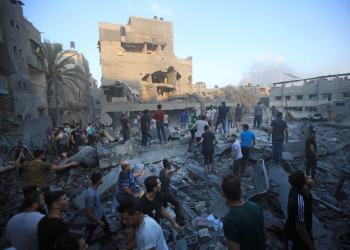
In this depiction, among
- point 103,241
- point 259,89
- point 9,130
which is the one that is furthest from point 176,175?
point 259,89

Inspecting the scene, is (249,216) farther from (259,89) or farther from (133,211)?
(259,89)

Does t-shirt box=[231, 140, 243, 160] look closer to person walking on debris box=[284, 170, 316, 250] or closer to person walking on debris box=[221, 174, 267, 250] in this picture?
person walking on debris box=[284, 170, 316, 250]

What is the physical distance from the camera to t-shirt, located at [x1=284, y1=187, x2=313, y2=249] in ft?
7.47

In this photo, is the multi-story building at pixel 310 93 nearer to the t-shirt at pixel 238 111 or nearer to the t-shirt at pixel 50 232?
the t-shirt at pixel 238 111

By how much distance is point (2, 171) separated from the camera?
7363mm

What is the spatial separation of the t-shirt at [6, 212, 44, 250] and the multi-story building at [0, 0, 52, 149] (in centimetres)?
900

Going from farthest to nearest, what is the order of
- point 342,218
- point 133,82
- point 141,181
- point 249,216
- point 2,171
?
1. point 133,82
2. point 2,171
3. point 141,181
4. point 342,218
5. point 249,216

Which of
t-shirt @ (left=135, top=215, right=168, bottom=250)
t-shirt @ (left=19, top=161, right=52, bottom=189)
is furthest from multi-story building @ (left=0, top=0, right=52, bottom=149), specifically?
t-shirt @ (left=135, top=215, right=168, bottom=250)

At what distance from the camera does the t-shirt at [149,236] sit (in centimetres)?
197

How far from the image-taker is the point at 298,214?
2273 mm

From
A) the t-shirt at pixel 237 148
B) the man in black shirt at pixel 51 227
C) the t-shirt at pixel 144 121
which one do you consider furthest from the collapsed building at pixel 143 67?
the man in black shirt at pixel 51 227

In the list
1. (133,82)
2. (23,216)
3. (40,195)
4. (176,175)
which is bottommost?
(176,175)

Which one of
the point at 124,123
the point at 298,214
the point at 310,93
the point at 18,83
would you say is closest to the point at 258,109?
the point at 124,123

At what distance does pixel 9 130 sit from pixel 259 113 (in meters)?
14.2
